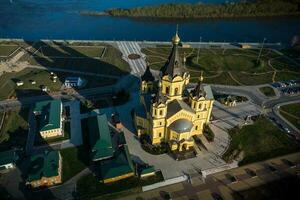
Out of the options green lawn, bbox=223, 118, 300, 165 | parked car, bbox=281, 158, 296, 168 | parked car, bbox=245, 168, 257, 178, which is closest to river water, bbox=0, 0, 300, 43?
green lawn, bbox=223, 118, 300, 165

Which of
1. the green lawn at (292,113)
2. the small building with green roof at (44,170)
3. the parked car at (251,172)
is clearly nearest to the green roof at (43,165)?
the small building with green roof at (44,170)

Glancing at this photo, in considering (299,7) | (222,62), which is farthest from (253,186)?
(299,7)

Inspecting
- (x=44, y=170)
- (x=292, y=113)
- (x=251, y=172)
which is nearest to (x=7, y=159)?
(x=44, y=170)

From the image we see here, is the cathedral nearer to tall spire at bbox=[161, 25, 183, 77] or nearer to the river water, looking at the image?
tall spire at bbox=[161, 25, 183, 77]

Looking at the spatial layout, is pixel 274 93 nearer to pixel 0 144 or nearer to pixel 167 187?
pixel 167 187

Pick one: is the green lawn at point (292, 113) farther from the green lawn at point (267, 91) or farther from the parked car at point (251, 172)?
the parked car at point (251, 172)
